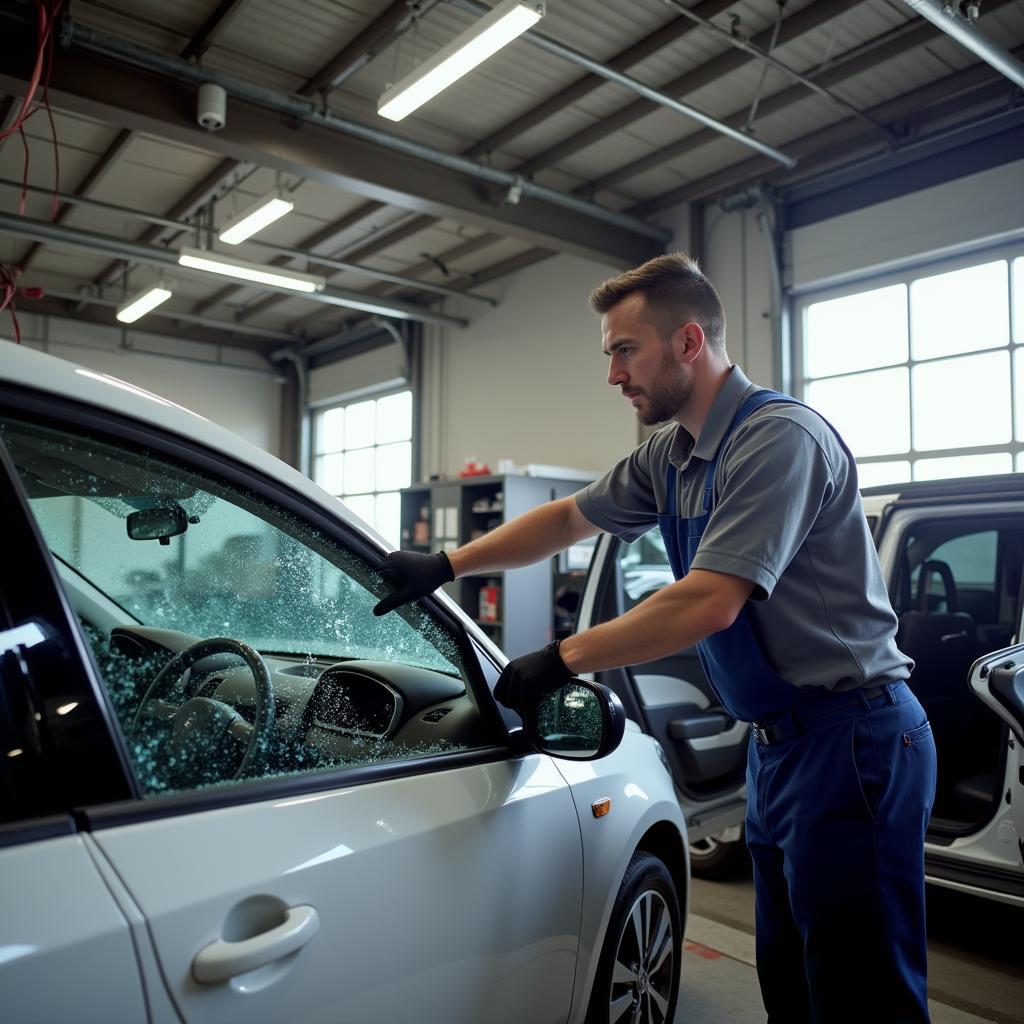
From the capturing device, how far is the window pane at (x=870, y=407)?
6.44 metres

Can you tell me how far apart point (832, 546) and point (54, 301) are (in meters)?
11.6

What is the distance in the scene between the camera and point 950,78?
19.0 feet

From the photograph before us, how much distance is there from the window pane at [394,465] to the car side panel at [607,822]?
878 centimetres

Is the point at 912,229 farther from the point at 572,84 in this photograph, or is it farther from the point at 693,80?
the point at 572,84

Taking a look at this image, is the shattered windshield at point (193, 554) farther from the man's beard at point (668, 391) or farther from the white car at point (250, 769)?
the man's beard at point (668, 391)

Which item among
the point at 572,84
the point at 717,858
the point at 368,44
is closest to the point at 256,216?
the point at 368,44

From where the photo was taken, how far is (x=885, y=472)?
6.52 metres

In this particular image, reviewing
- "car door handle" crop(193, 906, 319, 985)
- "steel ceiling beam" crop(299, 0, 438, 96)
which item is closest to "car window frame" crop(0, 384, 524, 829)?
"car door handle" crop(193, 906, 319, 985)

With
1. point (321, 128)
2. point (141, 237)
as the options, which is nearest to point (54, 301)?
point (141, 237)

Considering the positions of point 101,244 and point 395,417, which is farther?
point 395,417

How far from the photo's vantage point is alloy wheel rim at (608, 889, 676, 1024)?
5.73 ft

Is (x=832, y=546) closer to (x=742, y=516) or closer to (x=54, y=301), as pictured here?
(x=742, y=516)

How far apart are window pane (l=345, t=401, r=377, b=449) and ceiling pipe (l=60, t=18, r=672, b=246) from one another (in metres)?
4.70

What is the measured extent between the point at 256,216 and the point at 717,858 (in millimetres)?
5407
